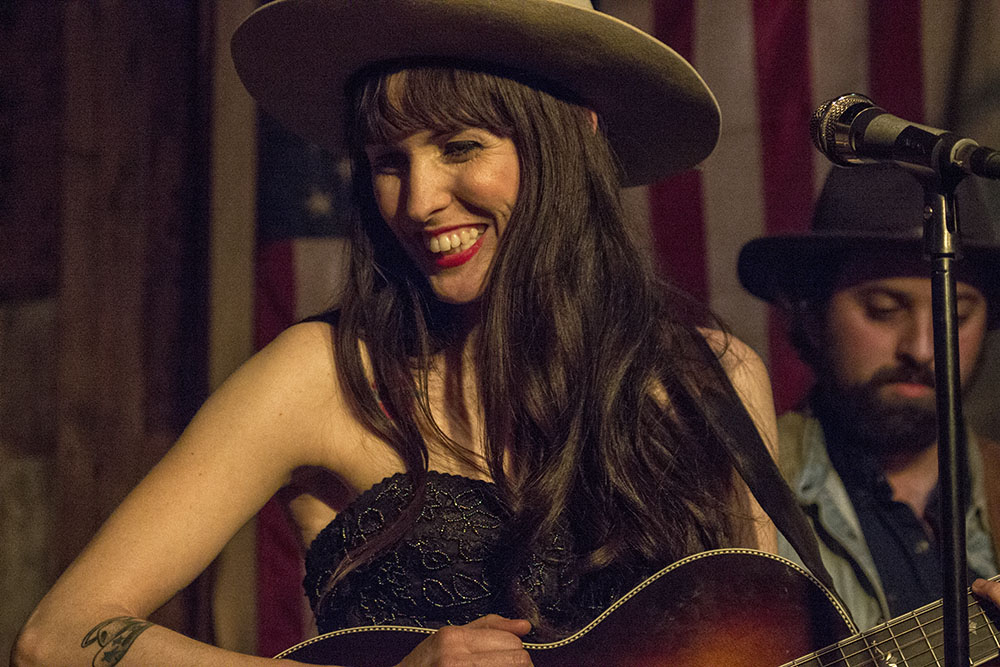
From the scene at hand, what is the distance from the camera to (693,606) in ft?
4.45

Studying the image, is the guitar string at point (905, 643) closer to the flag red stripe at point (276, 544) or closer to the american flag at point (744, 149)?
the american flag at point (744, 149)

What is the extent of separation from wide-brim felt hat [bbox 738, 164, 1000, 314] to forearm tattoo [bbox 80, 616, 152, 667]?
5.17ft

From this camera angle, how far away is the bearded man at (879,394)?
214 centimetres

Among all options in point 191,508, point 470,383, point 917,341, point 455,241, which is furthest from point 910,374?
point 191,508

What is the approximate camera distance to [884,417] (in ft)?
7.22

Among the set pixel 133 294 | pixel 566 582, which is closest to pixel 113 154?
pixel 133 294

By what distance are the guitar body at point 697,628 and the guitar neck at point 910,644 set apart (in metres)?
0.02

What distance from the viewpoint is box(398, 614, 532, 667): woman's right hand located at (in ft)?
4.21

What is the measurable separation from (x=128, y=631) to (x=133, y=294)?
1325 millimetres

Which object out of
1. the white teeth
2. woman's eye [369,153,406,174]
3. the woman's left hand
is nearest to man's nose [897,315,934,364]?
the woman's left hand

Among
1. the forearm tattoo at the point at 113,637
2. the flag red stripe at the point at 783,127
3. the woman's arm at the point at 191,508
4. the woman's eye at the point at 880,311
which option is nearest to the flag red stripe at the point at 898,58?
the flag red stripe at the point at 783,127

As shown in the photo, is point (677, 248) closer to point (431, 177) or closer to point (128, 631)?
point (431, 177)

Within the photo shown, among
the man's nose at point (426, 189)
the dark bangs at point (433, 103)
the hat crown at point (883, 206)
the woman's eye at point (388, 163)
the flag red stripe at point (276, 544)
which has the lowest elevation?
the flag red stripe at point (276, 544)

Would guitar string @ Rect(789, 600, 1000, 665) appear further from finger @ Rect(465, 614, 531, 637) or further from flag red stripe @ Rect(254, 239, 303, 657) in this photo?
flag red stripe @ Rect(254, 239, 303, 657)
